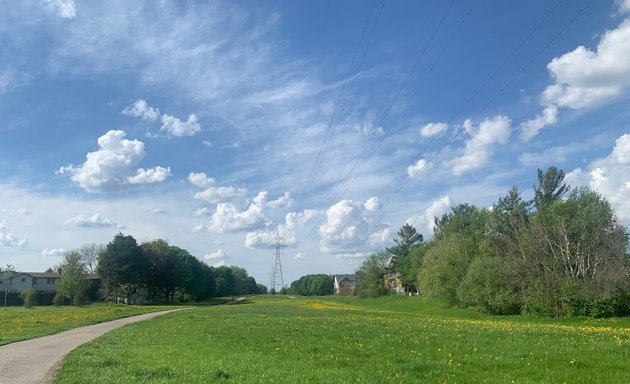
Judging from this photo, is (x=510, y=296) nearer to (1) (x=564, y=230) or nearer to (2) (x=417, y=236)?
(1) (x=564, y=230)

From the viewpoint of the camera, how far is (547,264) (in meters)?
51.1

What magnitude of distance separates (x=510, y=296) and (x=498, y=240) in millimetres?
15008

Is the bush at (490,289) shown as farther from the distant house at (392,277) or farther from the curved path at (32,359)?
the distant house at (392,277)

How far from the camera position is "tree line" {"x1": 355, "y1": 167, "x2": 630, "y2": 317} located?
45125mm

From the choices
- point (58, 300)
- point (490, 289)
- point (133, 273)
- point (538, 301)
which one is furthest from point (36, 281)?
point (538, 301)

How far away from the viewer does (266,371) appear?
1372 cm

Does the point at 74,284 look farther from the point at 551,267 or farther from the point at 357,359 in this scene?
the point at 357,359

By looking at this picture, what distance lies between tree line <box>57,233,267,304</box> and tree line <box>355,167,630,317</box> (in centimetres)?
6076

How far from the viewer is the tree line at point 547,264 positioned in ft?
148

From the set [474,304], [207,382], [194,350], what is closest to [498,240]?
[474,304]

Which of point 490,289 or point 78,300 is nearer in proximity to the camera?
point 490,289

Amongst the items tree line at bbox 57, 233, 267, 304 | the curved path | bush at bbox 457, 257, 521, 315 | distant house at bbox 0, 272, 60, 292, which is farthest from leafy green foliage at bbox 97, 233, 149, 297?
the curved path

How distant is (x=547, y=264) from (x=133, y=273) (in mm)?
82422

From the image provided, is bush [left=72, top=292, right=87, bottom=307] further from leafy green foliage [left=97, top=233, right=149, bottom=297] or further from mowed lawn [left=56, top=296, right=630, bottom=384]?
mowed lawn [left=56, top=296, right=630, bottom=384]
